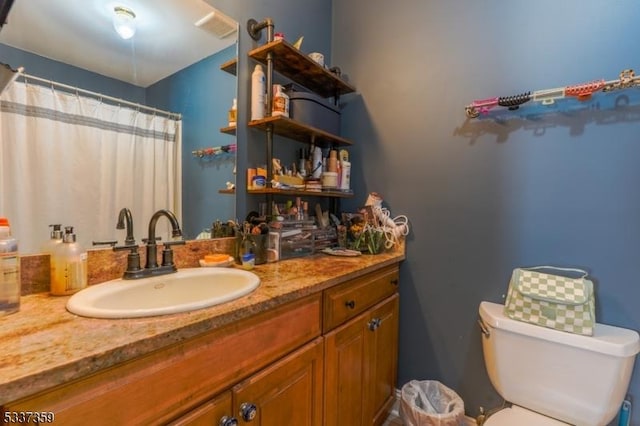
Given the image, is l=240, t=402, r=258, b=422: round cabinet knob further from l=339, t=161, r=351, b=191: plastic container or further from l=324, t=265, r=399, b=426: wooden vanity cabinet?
l=339, t=161, r=351, b=191: plastic container

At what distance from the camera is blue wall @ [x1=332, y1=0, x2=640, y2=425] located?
3.88ft

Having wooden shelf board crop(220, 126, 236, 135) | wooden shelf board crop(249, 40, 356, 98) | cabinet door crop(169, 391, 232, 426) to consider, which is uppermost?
wooden shelf board crop(249, 40, 356, 98)

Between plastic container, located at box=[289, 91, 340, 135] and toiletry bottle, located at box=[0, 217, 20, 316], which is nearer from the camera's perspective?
toiletry bottle, located at box=[0, 217, 20, 316]

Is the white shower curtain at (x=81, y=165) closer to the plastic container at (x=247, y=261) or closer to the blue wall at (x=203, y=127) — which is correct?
the blue wall at (x=203, y=127)

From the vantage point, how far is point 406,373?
5.37 ft

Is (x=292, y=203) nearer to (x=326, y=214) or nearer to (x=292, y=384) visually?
(x=326, y=214)

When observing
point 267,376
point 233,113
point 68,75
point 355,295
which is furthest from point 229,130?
point 267,376

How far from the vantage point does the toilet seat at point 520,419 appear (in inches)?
42.2

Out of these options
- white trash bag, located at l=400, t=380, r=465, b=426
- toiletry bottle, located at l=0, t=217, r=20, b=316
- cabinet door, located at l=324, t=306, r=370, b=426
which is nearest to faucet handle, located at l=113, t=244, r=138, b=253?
toiletry bottle, located at l=0, t=217, r=20, b=316

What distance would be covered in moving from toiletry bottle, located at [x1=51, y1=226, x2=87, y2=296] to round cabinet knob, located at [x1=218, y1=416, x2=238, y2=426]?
1.72 ft

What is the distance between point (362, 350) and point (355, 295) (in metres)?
0.26

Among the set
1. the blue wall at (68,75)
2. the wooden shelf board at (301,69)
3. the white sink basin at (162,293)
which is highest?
the wooden shelf board at (301,69)

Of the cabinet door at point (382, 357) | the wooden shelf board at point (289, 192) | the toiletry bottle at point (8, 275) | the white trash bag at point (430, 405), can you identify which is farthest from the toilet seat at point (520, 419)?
the toiletry bottle at point (8, 275)

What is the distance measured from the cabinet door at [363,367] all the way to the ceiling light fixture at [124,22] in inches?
50.2
